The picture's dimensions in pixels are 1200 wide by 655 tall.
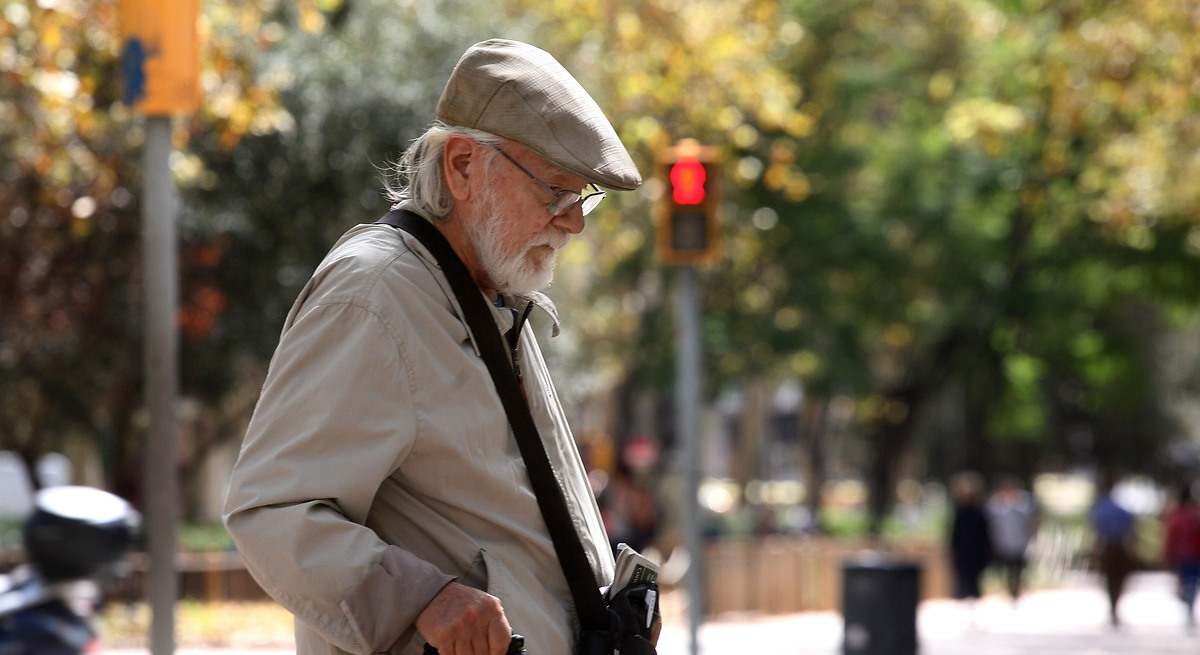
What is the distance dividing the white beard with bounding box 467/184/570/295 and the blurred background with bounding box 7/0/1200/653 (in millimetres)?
7800

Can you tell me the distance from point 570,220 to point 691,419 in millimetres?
7074

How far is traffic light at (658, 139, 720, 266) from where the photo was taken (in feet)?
33.3

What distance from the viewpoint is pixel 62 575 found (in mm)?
5438

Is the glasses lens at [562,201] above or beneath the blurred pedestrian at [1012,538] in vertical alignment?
above

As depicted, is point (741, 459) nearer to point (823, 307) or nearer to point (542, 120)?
point (823, 307)

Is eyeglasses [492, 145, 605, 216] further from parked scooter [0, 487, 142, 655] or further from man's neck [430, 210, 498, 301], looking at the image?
parked scooter [0, 487, 142, 655]

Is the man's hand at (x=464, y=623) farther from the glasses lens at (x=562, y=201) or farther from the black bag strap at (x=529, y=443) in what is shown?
the glasses lens at (x=562, y=201)

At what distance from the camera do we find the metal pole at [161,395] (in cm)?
567

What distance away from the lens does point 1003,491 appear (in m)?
25.9

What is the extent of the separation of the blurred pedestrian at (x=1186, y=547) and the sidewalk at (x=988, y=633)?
1.56 ft

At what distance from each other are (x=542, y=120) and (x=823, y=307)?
82.2ft

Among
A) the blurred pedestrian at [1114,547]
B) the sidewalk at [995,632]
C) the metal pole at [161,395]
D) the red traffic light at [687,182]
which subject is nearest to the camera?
the metal pole at [161,395]

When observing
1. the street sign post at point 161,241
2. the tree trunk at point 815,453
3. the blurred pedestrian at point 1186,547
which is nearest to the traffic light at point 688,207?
the street sign post at point 161,241

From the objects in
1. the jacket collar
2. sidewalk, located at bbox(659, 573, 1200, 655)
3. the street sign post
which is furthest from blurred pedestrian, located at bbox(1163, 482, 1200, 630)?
the jacket collar
